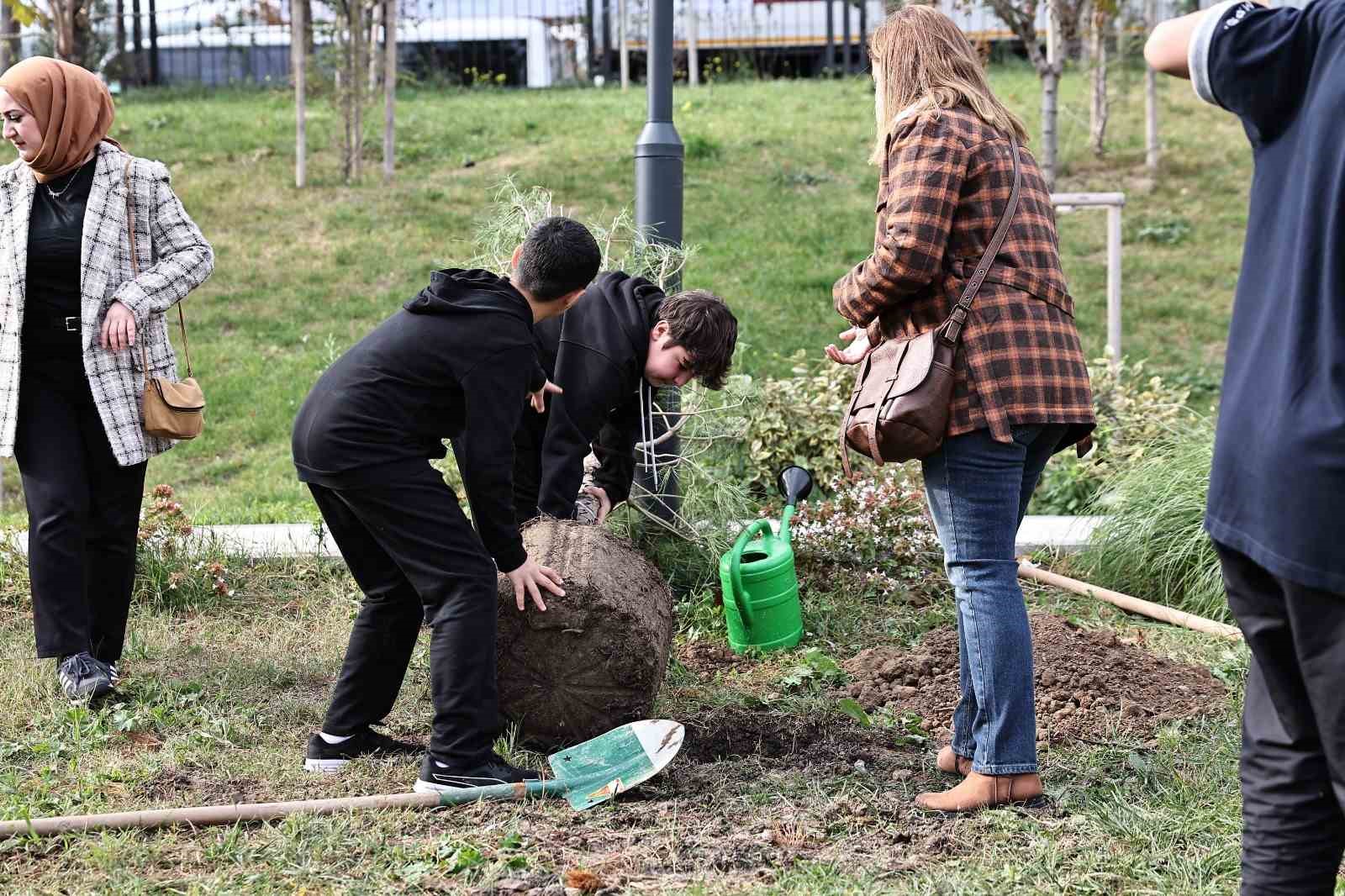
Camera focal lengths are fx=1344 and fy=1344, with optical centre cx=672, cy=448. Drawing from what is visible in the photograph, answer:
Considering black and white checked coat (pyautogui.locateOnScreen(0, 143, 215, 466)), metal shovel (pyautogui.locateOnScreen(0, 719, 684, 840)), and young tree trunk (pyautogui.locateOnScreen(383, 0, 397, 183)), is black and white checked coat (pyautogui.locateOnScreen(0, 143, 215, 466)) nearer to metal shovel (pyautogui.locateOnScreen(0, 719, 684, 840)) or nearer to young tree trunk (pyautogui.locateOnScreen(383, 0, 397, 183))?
metal shovel (pyautogui.locateOnScreen(0, 719, 684, 840))

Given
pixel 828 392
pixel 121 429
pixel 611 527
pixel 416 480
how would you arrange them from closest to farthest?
pixel 416 480, pixel 121 429, pixel 611 527, pixel 828 392

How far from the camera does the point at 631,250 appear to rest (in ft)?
16.3

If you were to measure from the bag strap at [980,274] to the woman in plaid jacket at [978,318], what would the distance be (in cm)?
1

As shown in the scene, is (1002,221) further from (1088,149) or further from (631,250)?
(1088,149)

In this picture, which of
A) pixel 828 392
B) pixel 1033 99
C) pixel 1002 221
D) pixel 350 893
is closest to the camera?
pixel 350 893

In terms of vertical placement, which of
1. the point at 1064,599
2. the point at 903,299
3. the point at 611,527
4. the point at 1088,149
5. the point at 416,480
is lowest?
the point at 1064,599

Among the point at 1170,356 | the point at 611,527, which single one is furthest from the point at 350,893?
the point at 1170,356

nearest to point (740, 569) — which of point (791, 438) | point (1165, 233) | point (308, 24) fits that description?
point (791, 438)

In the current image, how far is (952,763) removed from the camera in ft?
11.0

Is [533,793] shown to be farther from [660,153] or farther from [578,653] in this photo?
[660,153]

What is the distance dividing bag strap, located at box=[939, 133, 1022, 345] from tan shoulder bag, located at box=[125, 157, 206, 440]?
2274 millimetres

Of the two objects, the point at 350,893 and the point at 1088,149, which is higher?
the point at 1088,149

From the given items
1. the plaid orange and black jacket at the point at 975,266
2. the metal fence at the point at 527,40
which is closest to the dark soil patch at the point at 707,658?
the plaid orange and black jacket at the point at 975,266

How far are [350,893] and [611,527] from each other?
228 centimetres
